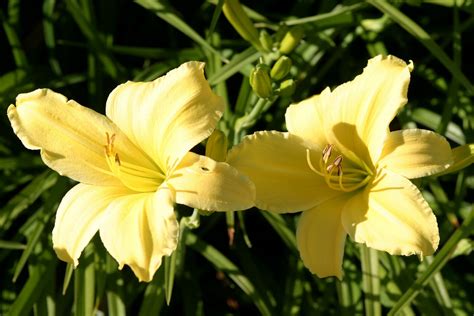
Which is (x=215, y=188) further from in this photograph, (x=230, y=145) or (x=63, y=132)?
(x=230, y=145)

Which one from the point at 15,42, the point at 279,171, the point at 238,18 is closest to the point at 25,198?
the point at 15,42

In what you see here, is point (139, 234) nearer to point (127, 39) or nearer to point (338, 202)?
point (338, 202)

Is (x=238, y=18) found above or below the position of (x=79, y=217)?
above

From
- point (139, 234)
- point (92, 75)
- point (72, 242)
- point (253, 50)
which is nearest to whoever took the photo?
point (139, 234)

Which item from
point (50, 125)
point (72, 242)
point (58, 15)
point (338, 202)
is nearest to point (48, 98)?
point (50, 125)

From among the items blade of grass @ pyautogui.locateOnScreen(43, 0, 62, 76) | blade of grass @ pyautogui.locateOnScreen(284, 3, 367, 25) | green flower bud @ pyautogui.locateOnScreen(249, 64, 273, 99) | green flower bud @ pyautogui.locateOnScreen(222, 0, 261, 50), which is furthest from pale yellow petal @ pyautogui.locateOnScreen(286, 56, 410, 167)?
blade of grass @ pyautogui.locateOnScreen(43, 0, 62, 76)

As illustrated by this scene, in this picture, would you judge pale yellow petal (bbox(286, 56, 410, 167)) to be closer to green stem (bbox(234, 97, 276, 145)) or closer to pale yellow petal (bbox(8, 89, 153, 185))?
green stem (bbox(234, 97, 276, 145))

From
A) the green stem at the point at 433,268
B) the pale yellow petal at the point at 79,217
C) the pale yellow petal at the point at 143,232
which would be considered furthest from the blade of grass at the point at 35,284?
the green stem at the point at 433,268
